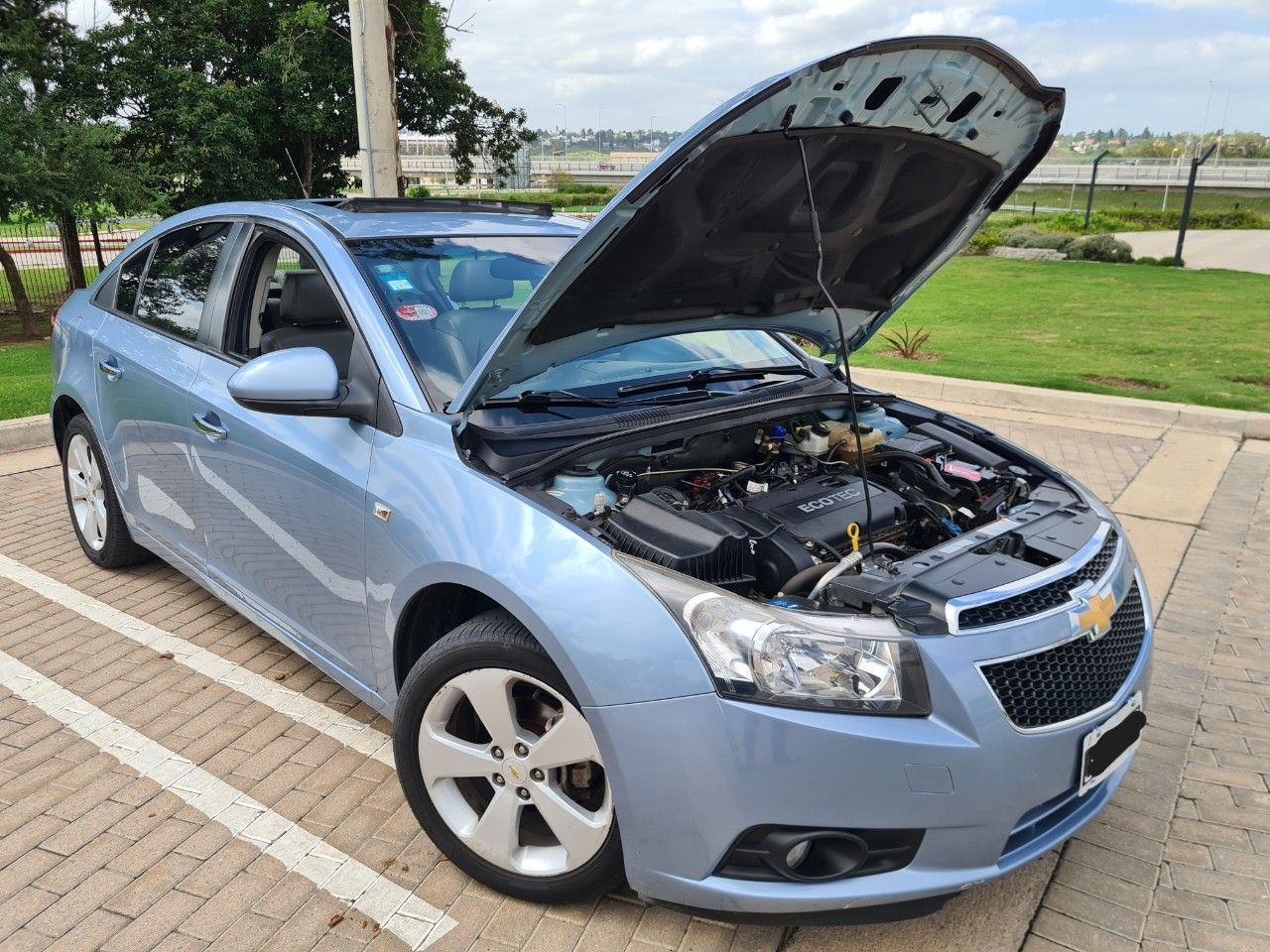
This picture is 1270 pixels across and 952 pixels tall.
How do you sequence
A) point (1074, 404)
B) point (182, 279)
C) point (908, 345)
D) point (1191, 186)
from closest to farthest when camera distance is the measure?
point (182, 279)
point (1074, 404)
point (908, 345)
point (1191, 186)

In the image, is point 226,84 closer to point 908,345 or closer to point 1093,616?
point 908,345

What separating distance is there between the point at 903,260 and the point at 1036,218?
4032 cm

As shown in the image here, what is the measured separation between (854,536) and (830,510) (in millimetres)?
131

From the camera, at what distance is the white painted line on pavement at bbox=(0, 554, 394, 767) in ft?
10.9

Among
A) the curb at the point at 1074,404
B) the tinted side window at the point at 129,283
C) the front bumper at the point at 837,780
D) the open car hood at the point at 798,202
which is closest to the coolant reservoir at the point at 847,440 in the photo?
the open car hood at the point at 798,202

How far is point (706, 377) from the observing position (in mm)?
3324

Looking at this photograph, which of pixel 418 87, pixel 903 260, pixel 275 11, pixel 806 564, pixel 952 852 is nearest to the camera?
pixel 952 852

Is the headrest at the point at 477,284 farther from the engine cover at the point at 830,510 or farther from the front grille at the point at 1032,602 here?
the front grille at the point at 1032,602

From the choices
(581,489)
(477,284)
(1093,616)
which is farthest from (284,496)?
(1093,616)

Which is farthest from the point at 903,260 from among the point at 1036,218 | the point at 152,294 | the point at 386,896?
the point at 1036,218

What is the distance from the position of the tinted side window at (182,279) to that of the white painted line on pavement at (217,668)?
4.26ft

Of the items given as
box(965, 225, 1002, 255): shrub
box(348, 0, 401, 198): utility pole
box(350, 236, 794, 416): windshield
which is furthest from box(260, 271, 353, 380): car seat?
box(965, 225, 1002, 255): shrub

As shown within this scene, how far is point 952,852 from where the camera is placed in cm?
207

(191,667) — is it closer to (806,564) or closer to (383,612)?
(383,612)
